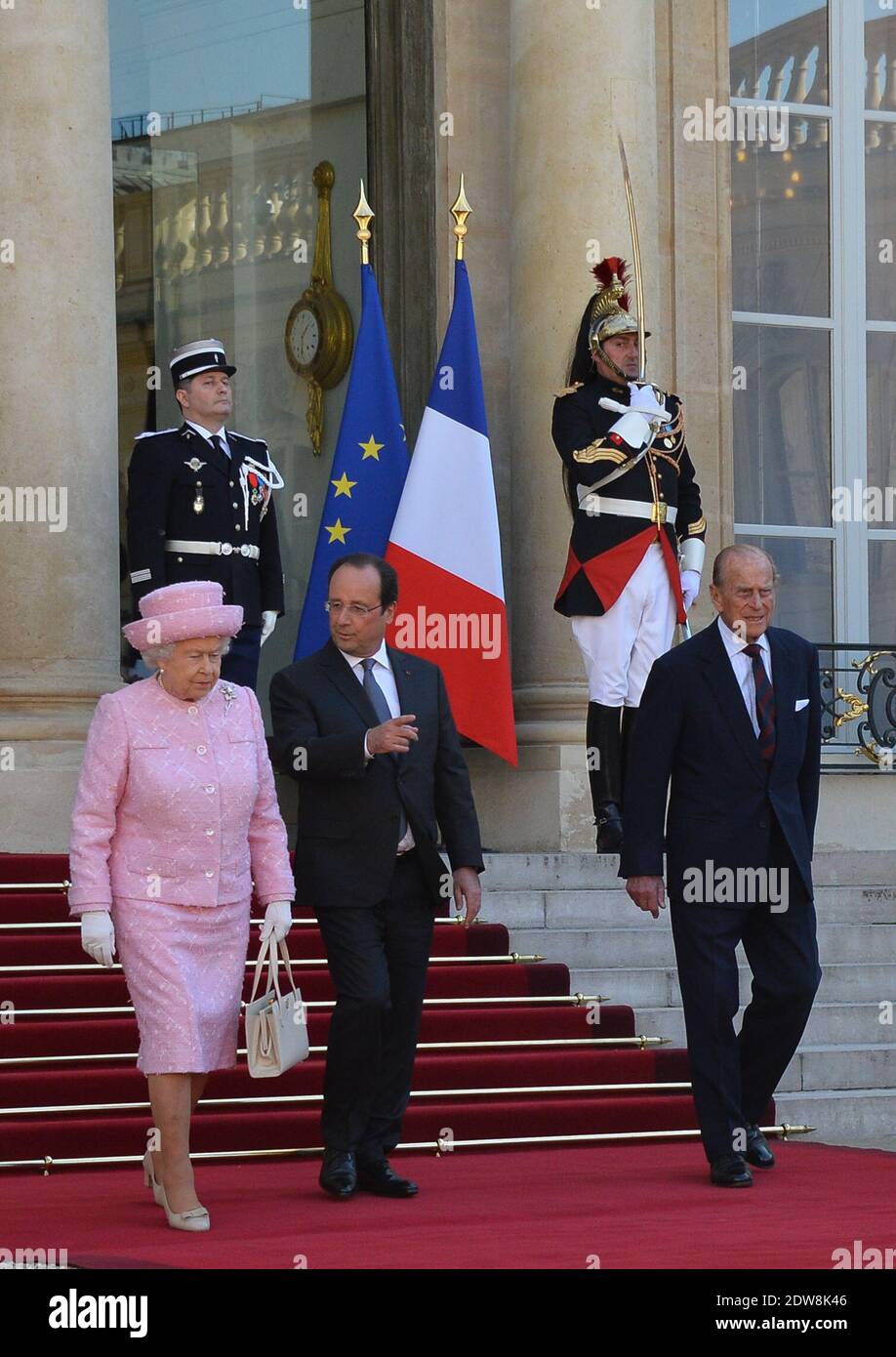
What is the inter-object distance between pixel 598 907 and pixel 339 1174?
316 centimetres

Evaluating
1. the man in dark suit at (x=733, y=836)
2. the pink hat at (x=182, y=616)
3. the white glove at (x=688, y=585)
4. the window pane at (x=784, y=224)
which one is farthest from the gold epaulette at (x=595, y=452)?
the pink hat at (x=182, y=616)

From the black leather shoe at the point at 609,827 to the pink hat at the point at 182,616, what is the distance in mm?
3713

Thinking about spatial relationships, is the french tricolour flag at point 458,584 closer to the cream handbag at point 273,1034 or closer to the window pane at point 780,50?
the window pane at point 780,50

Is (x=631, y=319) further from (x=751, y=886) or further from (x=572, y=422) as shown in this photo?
(x=751, y=886)

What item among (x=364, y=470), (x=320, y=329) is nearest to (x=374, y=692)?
(x=364, y=470)

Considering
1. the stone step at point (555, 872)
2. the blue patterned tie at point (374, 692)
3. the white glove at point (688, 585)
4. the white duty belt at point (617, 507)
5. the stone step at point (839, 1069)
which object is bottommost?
the stone step at point (839, 1069)

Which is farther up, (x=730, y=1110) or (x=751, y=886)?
(x=751, y=886)

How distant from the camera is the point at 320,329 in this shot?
12.4 m

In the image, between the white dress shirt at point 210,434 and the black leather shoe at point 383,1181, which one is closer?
the black leather shoe at point 383,1181

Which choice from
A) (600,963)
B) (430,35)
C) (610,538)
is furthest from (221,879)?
(430,35)

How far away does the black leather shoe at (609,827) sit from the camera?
390 inches

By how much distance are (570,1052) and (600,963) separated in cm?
94

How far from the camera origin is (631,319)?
9.91 metres

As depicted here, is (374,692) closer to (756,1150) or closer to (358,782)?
(358,782)
